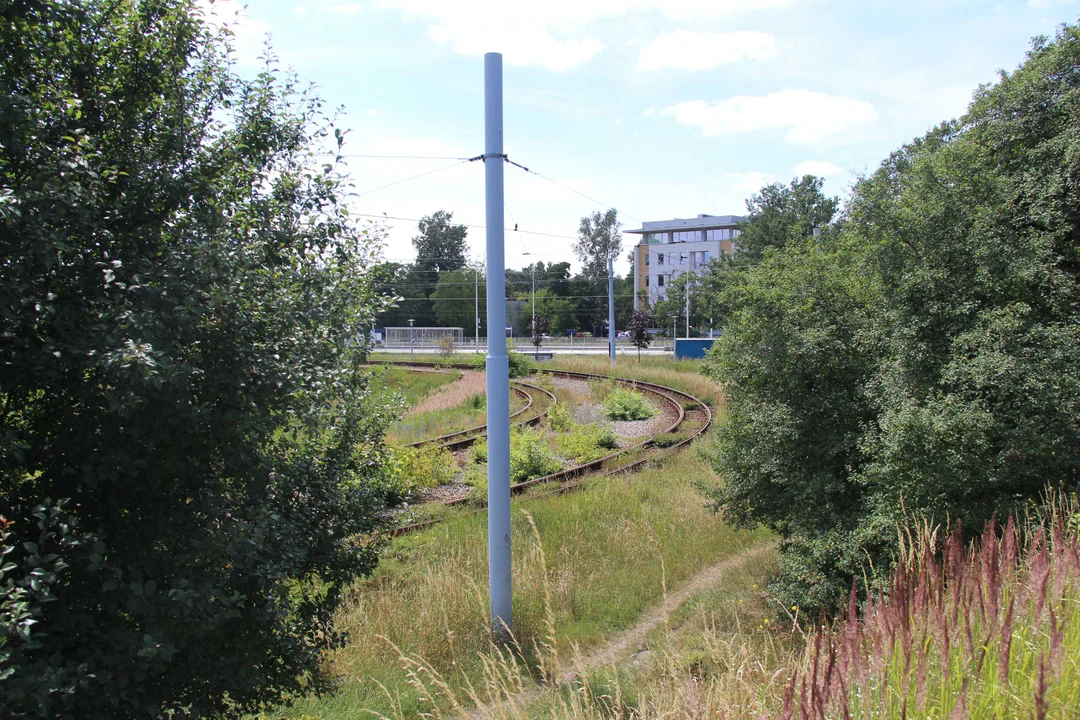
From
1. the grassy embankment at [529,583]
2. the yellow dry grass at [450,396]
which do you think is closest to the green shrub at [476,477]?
the grassy embankment at [529,583]

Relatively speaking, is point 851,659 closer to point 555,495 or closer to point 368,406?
point 368,406

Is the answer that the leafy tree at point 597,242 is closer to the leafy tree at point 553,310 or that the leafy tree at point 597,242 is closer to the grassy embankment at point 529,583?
the leafy tree at point 553,310

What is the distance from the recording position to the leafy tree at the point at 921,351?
629 cm

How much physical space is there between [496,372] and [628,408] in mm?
16065

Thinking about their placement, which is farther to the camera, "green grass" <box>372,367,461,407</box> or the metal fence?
the metal fence

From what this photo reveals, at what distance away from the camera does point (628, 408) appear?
23047 mm

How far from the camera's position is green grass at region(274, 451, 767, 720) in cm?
639

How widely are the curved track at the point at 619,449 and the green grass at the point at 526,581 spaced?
27.3 inches

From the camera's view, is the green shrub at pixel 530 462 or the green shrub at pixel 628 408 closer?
the green shrub at pixel 530 462

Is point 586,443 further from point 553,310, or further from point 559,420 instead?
point 553,310

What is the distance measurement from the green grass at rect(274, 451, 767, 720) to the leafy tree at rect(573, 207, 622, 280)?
92406 millimetres

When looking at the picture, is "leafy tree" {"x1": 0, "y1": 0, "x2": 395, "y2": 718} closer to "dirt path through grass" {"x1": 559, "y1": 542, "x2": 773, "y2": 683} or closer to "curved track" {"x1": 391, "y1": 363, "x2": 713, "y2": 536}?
"dirt path through grass" {"x1": 559, "y1": 542, "x2": 773, "y2": 683}

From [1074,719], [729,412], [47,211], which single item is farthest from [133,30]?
[729,412]

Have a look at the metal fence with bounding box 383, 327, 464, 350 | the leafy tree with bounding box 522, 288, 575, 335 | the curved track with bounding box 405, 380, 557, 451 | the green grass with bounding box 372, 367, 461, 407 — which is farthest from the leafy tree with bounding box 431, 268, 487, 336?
the curved track with bounding box 405, 380, 557, 451
